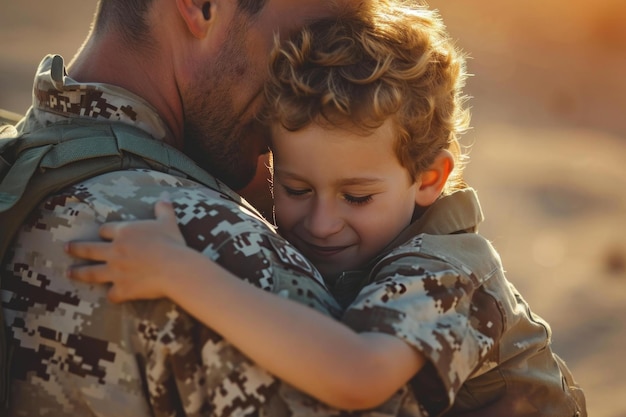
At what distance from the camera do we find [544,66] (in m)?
13.6

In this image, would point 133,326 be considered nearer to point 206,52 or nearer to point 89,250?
point 89,250

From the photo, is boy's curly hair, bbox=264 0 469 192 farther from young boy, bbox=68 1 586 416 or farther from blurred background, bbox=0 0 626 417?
blurred background, bbox=0 0 626 417

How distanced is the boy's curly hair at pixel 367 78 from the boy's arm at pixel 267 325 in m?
1.06

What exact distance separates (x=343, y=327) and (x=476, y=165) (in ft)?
26.1

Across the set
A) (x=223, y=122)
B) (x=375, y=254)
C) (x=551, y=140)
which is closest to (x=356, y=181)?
(x=375, y=254)

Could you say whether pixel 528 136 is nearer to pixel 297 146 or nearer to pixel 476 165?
pixel 476 165

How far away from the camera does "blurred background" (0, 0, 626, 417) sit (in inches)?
299

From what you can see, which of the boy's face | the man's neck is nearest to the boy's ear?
the boy's face

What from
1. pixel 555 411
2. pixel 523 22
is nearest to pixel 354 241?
pixel 555 411

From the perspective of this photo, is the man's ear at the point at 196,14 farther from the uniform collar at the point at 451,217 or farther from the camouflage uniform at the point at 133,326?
the uniform collar at the point at 451,217

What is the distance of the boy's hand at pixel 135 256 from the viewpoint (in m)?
2.44

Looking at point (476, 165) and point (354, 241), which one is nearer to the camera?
point (354, 241)

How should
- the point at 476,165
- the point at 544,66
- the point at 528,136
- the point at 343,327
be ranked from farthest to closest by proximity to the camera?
1. the point at 544,66
2. the point at 528,136
3. the point at 476,165
4. the point at 343,327

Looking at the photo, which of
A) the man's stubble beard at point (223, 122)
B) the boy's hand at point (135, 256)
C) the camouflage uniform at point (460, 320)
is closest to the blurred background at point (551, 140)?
the camouflage uniform at point (460, 320)
